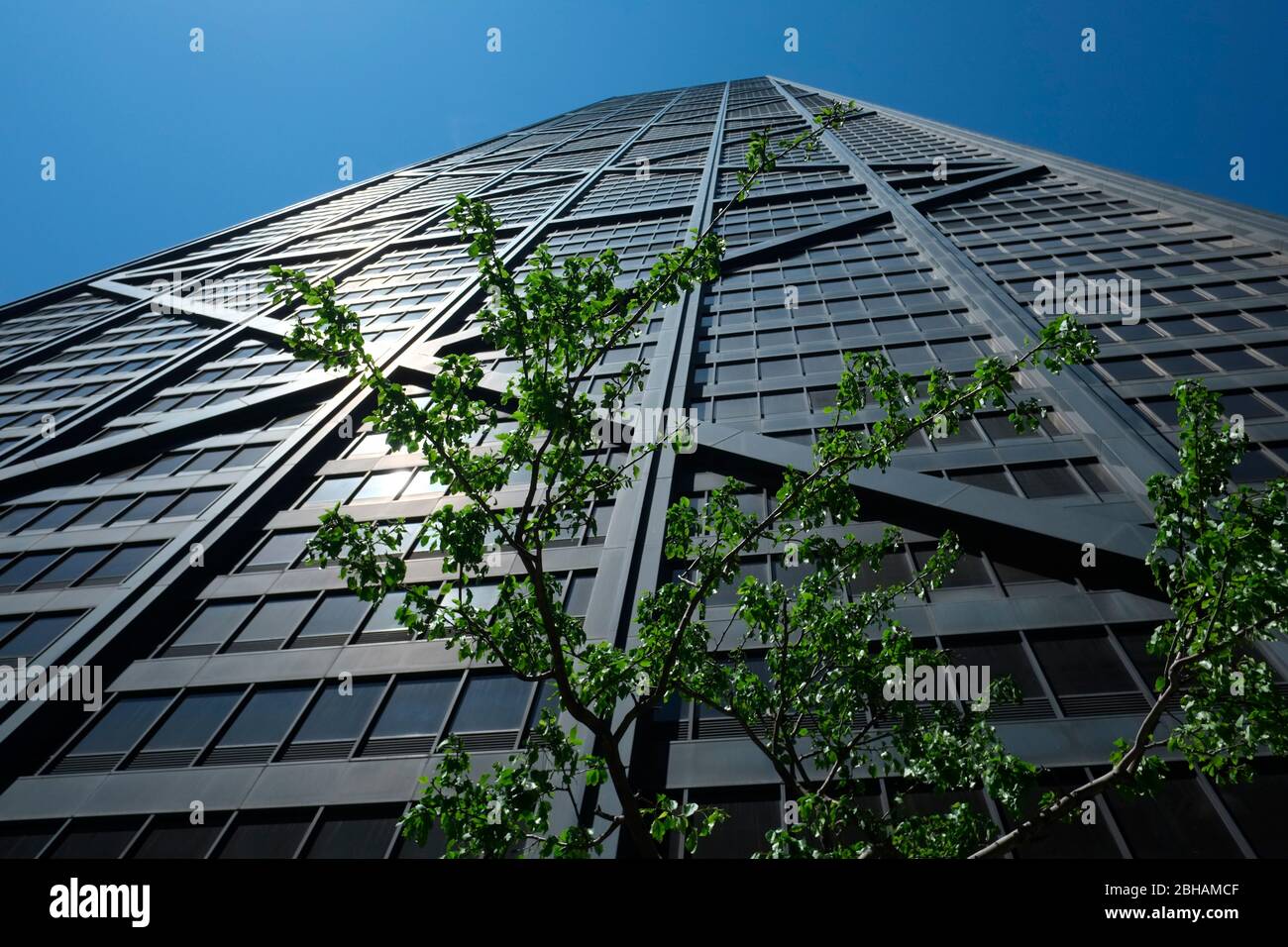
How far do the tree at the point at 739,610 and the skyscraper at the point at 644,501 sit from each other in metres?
5.71

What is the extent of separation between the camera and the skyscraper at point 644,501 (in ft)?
39.5

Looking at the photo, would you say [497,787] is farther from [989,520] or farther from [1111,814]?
[989,520]

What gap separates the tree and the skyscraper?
18.7 ft

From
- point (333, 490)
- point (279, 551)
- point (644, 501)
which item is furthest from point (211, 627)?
point (644, 501)

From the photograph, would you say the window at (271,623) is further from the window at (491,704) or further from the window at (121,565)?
the window at (491,704)

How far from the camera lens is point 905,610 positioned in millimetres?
14125

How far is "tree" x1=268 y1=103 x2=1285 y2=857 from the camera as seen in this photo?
16.4 ft

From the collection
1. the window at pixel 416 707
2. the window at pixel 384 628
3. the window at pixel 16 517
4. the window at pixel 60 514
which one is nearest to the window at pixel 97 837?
the window at pixel 416 707

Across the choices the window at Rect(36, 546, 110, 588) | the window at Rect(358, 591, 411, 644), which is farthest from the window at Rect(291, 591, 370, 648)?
the window at Rect(36, 546, 110, 588)

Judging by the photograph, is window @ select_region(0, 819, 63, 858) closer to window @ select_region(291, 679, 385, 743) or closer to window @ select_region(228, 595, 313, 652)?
window @ select_region(291, 679, 385, 743)

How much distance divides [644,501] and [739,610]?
1110 cm

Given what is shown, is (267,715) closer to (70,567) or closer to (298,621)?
(298,621)

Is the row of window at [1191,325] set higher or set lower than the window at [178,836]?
higher

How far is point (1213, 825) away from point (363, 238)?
6226 cm
